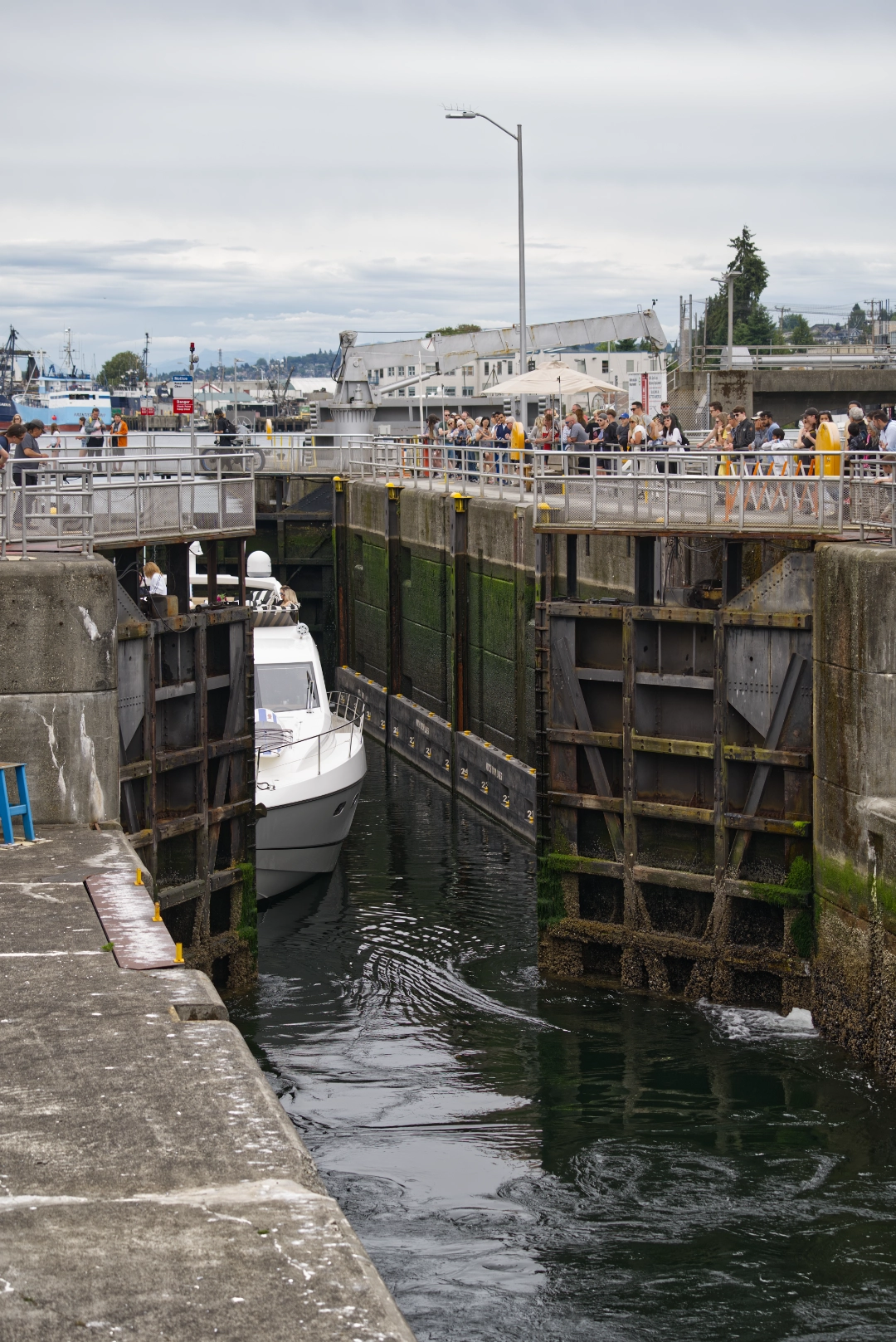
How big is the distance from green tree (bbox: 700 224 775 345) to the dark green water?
230 ft

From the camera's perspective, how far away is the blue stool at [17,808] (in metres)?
14.8

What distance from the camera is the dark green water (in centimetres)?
1207

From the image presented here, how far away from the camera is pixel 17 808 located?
15.2m

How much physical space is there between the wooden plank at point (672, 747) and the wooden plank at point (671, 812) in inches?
23.4

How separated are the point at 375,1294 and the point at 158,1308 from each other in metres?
0.97

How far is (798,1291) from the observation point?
12.1 m

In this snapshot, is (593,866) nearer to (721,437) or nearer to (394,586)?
(721,437)

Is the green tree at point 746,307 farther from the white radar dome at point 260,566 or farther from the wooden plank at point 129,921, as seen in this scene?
the wooden plank at point 129,921

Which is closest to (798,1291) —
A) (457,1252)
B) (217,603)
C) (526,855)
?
(457,1252)

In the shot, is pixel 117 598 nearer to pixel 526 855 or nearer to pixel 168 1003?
pixel 168 1003

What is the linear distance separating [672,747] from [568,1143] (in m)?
4.98

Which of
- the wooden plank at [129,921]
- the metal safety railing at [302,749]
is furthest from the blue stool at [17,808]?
the metal safety railing at [302,749]

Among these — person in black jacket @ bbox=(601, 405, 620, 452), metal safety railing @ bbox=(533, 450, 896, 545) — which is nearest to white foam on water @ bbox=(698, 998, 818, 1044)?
metal safety railing @ bbox=(533, 450, 896, 545)

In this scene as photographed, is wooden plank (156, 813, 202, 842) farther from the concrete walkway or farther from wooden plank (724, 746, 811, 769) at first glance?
wooden plank (724, 746, 811, 769)
